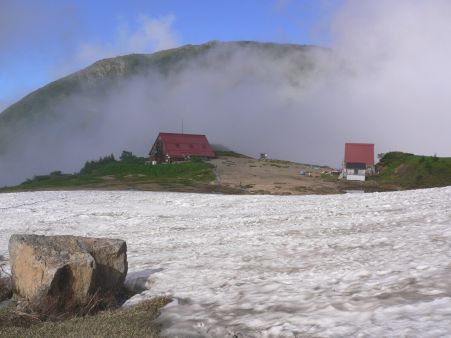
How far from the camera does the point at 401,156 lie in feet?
308

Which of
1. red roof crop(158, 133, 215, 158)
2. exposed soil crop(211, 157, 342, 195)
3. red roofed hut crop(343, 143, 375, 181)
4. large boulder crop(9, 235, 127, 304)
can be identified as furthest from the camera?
red roof crop(158, 133, 215, 158)

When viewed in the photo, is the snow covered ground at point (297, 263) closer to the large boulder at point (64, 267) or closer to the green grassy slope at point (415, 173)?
the large boulder at point (64, 267)

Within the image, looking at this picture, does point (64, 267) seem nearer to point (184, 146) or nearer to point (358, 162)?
point (358, 162)

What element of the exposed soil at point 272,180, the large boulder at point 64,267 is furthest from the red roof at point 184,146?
the large boulder at point 64,267

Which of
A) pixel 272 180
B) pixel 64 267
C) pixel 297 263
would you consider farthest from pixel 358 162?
pixel 64 267

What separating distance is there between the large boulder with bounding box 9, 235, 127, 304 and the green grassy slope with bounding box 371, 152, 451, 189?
5850cm

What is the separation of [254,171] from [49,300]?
7657 centimetres

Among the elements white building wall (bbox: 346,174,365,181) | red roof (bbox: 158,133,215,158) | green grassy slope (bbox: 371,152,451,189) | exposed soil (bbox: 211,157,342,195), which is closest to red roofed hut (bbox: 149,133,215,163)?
red roof (bbox: 158,133,215,158)

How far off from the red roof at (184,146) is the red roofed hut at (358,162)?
3518 cm

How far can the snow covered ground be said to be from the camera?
404 inches

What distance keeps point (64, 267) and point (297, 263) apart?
6949 millimetres

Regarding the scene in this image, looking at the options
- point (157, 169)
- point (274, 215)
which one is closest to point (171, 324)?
point (274, 215)

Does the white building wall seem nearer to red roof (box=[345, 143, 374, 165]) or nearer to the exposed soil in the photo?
the exposed soil

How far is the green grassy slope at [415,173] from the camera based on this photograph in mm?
70188
